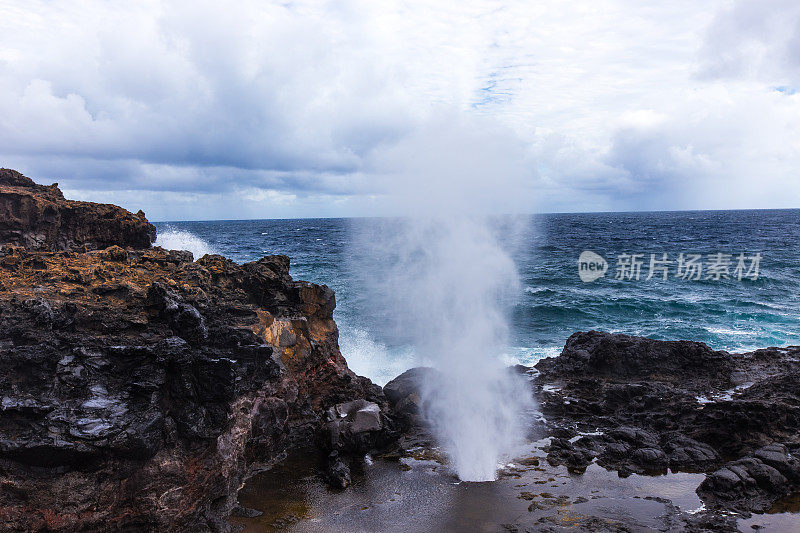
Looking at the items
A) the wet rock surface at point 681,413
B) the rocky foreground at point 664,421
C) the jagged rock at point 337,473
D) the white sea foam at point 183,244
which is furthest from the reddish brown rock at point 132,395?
the white sea foam at point 183,244

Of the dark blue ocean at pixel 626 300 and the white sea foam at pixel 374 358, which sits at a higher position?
the dark blue ocean at pixel 626 300

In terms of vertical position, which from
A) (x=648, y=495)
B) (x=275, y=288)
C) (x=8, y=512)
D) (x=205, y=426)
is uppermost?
(x=275, y=288)

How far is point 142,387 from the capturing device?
27.6 feet

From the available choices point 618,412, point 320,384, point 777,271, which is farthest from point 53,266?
point 777,271

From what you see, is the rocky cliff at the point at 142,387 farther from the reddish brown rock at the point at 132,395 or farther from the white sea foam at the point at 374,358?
the white sea foam at the point at 374,358

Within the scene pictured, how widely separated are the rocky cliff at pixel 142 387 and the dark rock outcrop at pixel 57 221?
0.20 feet

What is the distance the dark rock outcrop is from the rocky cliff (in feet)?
0.20

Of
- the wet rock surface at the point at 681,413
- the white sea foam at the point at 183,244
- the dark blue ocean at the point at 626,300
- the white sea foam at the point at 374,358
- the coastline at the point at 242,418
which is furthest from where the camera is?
the white sea foam at the point at 183,244

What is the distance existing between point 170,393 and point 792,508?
11538 mm

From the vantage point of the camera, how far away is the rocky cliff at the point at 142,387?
757 cm

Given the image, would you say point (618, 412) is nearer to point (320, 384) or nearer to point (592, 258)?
point (320, 384)

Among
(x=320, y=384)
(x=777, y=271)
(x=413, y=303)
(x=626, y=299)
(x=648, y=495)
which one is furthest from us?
(x=777, y=271)

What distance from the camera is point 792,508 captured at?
358 inches

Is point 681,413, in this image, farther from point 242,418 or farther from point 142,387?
point 142,387
